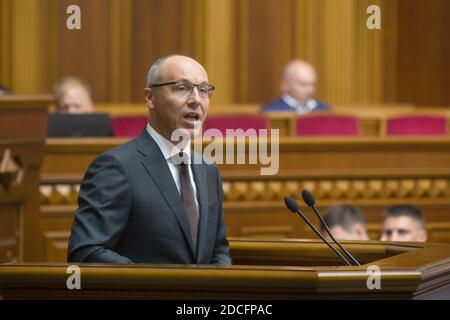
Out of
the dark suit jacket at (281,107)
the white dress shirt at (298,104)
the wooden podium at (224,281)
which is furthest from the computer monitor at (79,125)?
the wooden podium at (224,281)

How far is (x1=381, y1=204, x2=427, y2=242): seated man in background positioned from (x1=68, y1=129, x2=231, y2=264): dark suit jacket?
2.28 m

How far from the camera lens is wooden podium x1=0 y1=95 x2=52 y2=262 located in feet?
17.7

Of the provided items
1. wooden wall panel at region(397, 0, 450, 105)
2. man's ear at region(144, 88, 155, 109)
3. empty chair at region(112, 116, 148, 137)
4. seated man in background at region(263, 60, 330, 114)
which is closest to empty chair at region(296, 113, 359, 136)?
empty chair at region(112, 116, 148, 137)

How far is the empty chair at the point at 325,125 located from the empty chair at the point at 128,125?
3.36 ft

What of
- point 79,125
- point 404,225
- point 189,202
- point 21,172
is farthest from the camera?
point 79,125

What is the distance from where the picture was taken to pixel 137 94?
9.89m

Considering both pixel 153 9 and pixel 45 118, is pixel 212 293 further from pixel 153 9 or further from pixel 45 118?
pixel 153 9

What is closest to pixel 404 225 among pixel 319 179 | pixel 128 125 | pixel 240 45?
pixel 319 179

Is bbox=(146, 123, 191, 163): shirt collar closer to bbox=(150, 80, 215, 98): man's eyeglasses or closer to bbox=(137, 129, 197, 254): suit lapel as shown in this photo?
bbox=(137, 129, 197, 254): suit lapel

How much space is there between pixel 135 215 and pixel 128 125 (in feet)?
14.2

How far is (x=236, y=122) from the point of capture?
24.1 feet

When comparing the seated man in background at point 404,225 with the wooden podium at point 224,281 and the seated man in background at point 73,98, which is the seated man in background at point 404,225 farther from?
the seated man in background at point 73,98

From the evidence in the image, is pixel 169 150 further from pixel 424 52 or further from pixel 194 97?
pixel 424 52

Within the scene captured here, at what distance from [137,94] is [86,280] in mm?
7214
